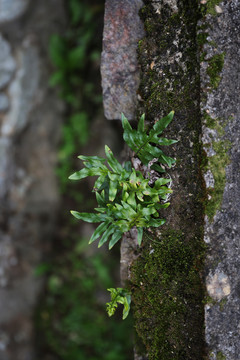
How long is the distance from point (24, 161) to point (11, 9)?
7.13ft

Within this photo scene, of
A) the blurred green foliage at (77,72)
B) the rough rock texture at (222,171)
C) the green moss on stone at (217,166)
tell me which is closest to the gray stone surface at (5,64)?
the blurred green foliage at (77,72)

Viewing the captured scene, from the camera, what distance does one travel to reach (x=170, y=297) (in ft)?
7.46

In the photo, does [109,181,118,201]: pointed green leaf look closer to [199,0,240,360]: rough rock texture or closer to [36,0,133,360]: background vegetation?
[199,0,240,360]: rough rock texture

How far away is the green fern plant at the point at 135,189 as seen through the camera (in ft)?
7.32

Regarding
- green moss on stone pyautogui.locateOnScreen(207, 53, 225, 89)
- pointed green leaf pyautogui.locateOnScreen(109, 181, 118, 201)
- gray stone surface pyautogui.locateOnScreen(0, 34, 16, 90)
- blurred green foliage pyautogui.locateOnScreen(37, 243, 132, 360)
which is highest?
gray stone surface pyautogui.locateOnScreen(0, 34, 16, 90)

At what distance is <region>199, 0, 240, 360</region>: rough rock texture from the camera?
2121 millimetres

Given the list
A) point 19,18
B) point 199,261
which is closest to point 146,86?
point 199,261

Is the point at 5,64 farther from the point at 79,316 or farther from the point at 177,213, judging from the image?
the point at 79,316

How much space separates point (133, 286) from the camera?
2.47m

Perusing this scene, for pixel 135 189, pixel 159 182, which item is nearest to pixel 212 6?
pixel 159 182

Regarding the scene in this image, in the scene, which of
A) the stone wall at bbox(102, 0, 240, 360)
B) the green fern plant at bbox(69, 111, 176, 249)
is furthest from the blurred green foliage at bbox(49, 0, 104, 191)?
the green fern plant at bbox(69, 111, 176, 249)

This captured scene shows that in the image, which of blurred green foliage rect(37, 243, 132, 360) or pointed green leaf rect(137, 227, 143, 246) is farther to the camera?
blurred green foliage rect(37, 243, 132, 360)

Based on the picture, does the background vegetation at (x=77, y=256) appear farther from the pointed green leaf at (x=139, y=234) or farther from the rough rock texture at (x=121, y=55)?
the pointed green leaf at (x=139, y=234)

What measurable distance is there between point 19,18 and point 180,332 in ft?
14.7
